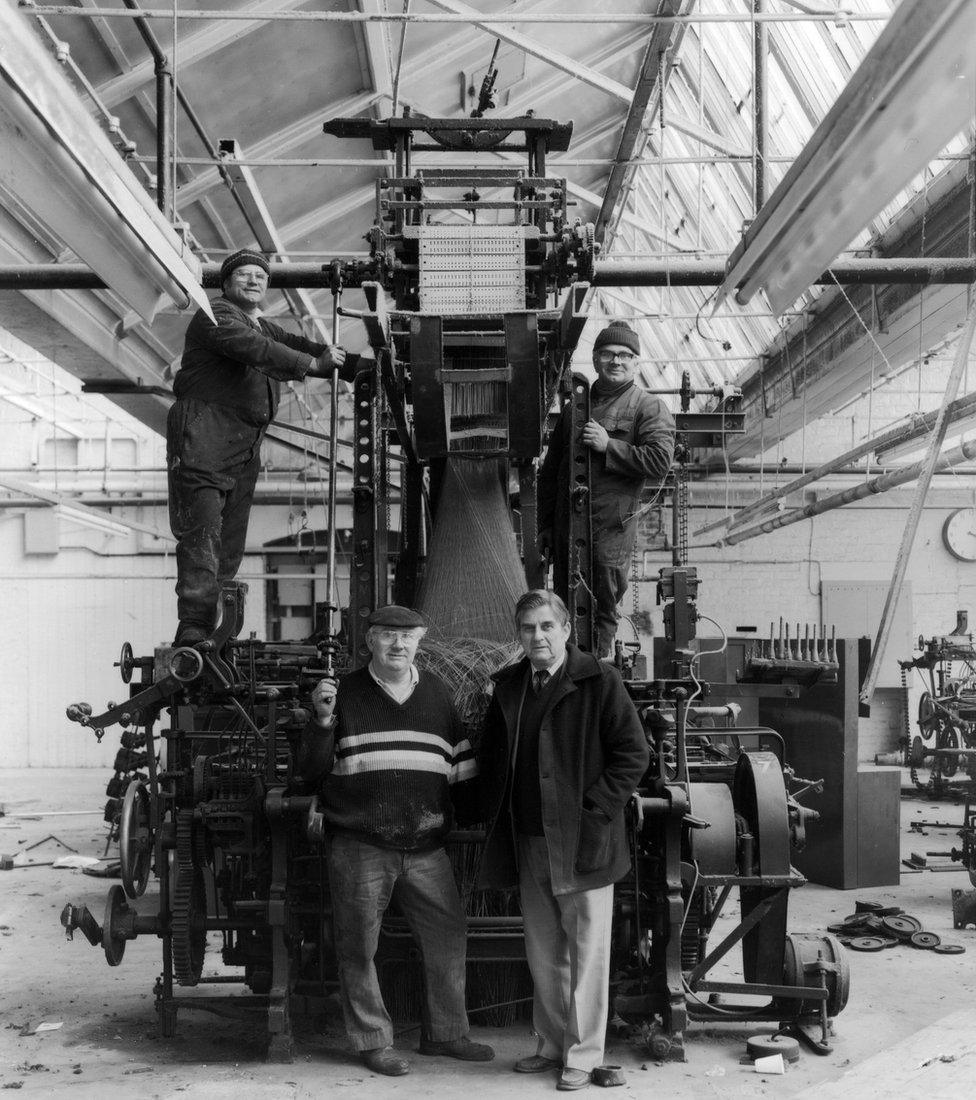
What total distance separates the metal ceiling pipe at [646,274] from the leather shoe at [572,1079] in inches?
161

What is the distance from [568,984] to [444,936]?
453 millimetres

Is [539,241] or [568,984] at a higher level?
[539,241]

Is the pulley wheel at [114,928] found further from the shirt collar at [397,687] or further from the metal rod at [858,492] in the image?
the metal rod at [858,492]

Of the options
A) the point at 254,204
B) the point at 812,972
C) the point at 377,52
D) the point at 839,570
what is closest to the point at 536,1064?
the point at 812,972

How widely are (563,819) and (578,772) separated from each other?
16cm

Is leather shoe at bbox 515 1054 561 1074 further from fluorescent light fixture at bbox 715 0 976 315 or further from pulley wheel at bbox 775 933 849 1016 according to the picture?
fluorescent light fixture at bbox 715 0 976 315

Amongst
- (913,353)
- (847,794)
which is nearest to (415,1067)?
(847,794)

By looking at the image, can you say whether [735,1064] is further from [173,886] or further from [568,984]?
[173,886]

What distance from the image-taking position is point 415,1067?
399 cm

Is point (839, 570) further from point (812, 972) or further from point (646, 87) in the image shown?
point (812, 972)

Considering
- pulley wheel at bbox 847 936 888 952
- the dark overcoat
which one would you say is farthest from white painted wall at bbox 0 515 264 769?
the dark overcoat

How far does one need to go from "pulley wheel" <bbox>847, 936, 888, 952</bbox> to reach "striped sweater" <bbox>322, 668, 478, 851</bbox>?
3.03 metres

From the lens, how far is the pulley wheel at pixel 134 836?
4.72 metres

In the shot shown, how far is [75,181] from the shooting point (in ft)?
11.1
